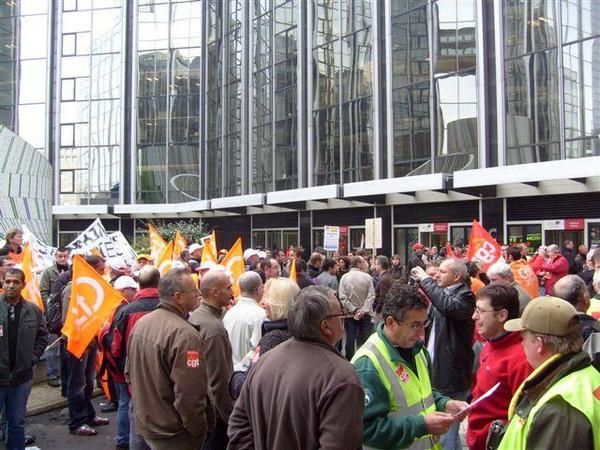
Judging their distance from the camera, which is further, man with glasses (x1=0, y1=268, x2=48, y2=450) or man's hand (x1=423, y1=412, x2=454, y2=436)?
man with glasses (x1=0, y1=268, x2=48, y2=450)

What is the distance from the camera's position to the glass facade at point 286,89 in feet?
67.1

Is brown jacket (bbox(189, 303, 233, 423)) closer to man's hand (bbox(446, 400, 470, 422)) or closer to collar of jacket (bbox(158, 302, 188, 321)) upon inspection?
collar of jacket (bbox(158, 302, 188, 321))

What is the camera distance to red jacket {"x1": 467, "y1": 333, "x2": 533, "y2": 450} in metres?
3.96

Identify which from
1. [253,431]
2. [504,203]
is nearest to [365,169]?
[504,203]

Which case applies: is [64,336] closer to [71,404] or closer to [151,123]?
[71,404]

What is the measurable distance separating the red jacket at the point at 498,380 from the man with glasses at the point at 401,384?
0.45 meters

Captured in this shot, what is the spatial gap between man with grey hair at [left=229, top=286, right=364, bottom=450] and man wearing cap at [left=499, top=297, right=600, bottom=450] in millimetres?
689

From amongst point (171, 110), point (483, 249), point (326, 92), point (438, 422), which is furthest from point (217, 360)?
point (171, 110)

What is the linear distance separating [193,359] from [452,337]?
7.59ft

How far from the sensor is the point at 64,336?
26.5 feet

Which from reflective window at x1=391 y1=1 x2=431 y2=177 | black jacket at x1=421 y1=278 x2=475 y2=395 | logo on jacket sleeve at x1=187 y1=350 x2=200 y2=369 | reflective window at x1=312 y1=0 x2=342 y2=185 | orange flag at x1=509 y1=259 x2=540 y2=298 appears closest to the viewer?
logo on jacket sleeve at x1=187 y1=350 x2=200 y2=369

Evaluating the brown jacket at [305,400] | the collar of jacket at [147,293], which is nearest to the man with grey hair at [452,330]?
the collar of jacket at [147,293]

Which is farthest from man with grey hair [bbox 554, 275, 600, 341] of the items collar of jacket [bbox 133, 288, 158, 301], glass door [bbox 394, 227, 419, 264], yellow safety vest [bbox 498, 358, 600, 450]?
glass door [bbox 394, 227, 419, 264]

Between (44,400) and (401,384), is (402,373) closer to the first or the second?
(401,384)
